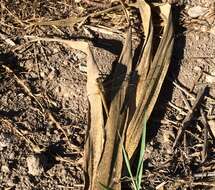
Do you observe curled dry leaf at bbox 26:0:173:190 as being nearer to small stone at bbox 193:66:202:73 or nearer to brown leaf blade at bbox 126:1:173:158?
brown leaf blade at bbox 126:1:173:158

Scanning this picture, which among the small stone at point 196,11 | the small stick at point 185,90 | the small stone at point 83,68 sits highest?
the small stone at point 196,11

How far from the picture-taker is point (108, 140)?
7.71ft

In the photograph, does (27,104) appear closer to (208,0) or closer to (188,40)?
(188,40)

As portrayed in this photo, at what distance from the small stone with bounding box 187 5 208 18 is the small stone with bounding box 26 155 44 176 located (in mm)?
962

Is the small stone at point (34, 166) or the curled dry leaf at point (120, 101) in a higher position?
the curled dry leaf at point (120, 101)

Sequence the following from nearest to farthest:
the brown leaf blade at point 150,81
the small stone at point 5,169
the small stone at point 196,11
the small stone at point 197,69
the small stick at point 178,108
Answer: the small stone at point 5,169 → the brown leaf blade at point 150,81 → the small stick at point 178,108 → the small stone at point 197,69 → the small stone at point 196,11

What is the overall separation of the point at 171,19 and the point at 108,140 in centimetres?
64

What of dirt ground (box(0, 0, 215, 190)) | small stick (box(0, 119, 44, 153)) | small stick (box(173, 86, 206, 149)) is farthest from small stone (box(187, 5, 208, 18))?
small stick (box(0, 119, 44, 153))

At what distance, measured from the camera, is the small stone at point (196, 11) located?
281 cm

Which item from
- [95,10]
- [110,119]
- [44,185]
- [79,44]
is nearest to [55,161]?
[44,185]

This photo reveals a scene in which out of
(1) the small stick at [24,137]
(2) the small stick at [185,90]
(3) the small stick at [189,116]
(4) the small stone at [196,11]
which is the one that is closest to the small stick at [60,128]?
(1) the small stick at [24,137]

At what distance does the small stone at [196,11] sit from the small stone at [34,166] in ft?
3.16

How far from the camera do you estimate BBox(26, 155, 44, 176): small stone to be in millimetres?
2289

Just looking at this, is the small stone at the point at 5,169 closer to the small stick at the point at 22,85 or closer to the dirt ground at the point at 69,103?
the dirt ground at the point at 69,103
